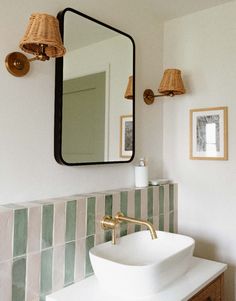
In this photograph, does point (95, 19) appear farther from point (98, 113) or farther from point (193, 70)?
point (193, 70)

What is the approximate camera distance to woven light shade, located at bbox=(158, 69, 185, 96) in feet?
6.10

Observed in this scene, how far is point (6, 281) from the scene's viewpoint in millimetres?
1115

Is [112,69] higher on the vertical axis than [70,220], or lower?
higher

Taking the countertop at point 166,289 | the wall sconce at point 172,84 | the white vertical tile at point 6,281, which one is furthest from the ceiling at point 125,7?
the countertop at point 166,289

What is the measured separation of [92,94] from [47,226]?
704mm

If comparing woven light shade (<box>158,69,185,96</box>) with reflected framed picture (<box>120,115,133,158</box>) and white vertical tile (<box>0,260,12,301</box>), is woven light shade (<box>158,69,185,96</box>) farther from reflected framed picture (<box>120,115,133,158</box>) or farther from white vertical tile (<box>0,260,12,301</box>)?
white vertical tile (<box>0,260,12,301</box>)

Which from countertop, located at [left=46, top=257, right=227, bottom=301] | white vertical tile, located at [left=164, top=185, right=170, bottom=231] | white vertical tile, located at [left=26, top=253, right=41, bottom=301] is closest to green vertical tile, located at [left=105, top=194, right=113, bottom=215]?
countertop, located at [left=46, top=257, right=227, bottom=301]

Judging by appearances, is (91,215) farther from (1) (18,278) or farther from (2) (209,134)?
(2) (209,134)

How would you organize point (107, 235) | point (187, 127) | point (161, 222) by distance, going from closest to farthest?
point (107, 235) → point (161, 222) → point (187, 127)

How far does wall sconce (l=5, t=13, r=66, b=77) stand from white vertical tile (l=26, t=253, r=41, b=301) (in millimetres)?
753

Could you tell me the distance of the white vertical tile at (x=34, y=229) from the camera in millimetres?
1188

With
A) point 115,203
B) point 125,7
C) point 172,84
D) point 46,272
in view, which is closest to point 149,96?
point 172,84

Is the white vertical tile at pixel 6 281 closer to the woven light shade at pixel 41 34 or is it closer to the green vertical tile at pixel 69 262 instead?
the green vertical tile at pixel 69 262

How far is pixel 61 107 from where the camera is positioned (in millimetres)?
→ 1401
